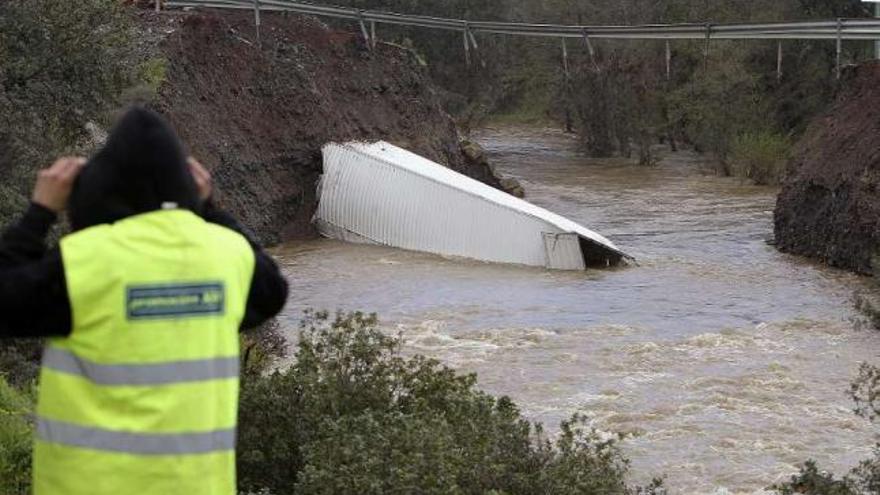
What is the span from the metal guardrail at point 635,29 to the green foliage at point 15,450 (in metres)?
23.1

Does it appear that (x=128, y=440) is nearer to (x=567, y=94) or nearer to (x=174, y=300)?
(x=174, y=300)

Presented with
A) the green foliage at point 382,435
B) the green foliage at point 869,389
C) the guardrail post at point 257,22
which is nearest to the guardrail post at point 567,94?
the guardrail post at point 257,22

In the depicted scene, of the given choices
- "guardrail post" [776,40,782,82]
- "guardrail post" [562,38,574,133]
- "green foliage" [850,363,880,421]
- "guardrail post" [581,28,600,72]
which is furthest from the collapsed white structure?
"guardrail post" [562,38,574,133]

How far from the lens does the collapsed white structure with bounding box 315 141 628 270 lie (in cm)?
2475

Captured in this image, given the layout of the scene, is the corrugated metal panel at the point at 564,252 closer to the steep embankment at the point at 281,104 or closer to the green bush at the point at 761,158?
the steep embankment at the point at 281,104

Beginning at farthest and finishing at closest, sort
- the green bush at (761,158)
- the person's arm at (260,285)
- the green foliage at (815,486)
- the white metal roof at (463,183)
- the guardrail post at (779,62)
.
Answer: the guardrail post at (779,62) → the green bush at (761,158) → the white metal roof at (463,183) → the green foliage at (815,486) → the person's arm at (260,285)

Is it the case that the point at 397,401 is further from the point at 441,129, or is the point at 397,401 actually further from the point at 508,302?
the point at 441,129

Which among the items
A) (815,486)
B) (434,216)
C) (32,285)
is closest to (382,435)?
(815,486)

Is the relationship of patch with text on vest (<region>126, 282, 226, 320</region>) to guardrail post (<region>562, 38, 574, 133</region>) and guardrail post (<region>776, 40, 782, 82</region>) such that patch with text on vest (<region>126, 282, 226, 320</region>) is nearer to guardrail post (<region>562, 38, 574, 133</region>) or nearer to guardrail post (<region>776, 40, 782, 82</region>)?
guardrail post (<region>776, 40, 782, 82</region>)

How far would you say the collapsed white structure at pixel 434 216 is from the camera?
24.8 metres

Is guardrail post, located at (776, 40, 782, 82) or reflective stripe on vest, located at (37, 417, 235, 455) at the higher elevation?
guardrail post, located at (776, 40, 782, 82)

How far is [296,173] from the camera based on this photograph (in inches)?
1153

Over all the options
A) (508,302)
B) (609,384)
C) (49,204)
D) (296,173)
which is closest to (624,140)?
(296,173)

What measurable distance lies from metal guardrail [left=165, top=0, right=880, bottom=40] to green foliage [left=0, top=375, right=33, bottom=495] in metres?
23.1
